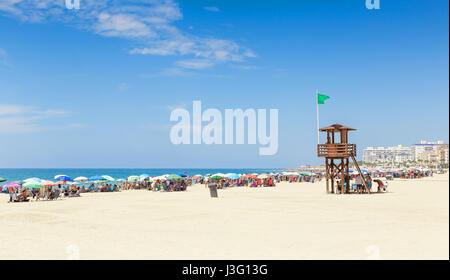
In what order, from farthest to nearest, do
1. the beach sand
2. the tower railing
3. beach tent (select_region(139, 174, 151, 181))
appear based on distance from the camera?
beach tent (select_region(139, 174, 151, 181)) → the tower railing → the beach sand

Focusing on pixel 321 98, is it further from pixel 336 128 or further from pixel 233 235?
pixel 233 235

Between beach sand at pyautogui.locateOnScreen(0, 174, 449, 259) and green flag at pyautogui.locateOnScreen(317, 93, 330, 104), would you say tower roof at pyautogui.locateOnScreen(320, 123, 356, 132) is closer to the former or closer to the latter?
green flag at pyautogui.locateOnScreen(317, 93, 330, 104)

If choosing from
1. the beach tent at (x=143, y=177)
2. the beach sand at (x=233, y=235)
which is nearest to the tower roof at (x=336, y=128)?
the beach sand at (x=233, y=235)

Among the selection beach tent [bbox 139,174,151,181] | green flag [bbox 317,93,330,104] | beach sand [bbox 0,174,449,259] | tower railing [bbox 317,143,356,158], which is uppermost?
green flag [bbox 317,93,330,104]

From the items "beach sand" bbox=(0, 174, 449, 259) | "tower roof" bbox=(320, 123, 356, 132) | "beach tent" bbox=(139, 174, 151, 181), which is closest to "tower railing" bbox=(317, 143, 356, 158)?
"tower roof" bbox=(320, 123, 356, 132)

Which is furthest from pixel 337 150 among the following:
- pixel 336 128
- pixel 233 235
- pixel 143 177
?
pixel 143 177

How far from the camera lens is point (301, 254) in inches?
329

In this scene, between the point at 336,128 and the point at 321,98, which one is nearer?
the point at 336,128

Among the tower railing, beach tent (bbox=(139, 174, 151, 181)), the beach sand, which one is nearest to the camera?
the beach sand

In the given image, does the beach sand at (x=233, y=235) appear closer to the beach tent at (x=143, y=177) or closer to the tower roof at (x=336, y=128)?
the tower roof at (x=336, y=128)

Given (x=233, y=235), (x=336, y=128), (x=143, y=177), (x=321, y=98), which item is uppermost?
(x=321, y=98)

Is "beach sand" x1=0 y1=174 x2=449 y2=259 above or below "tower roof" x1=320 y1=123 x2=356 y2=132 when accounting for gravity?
below

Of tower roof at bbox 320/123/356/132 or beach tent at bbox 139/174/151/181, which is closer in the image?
tower roof at bbox 320/123/356/132
